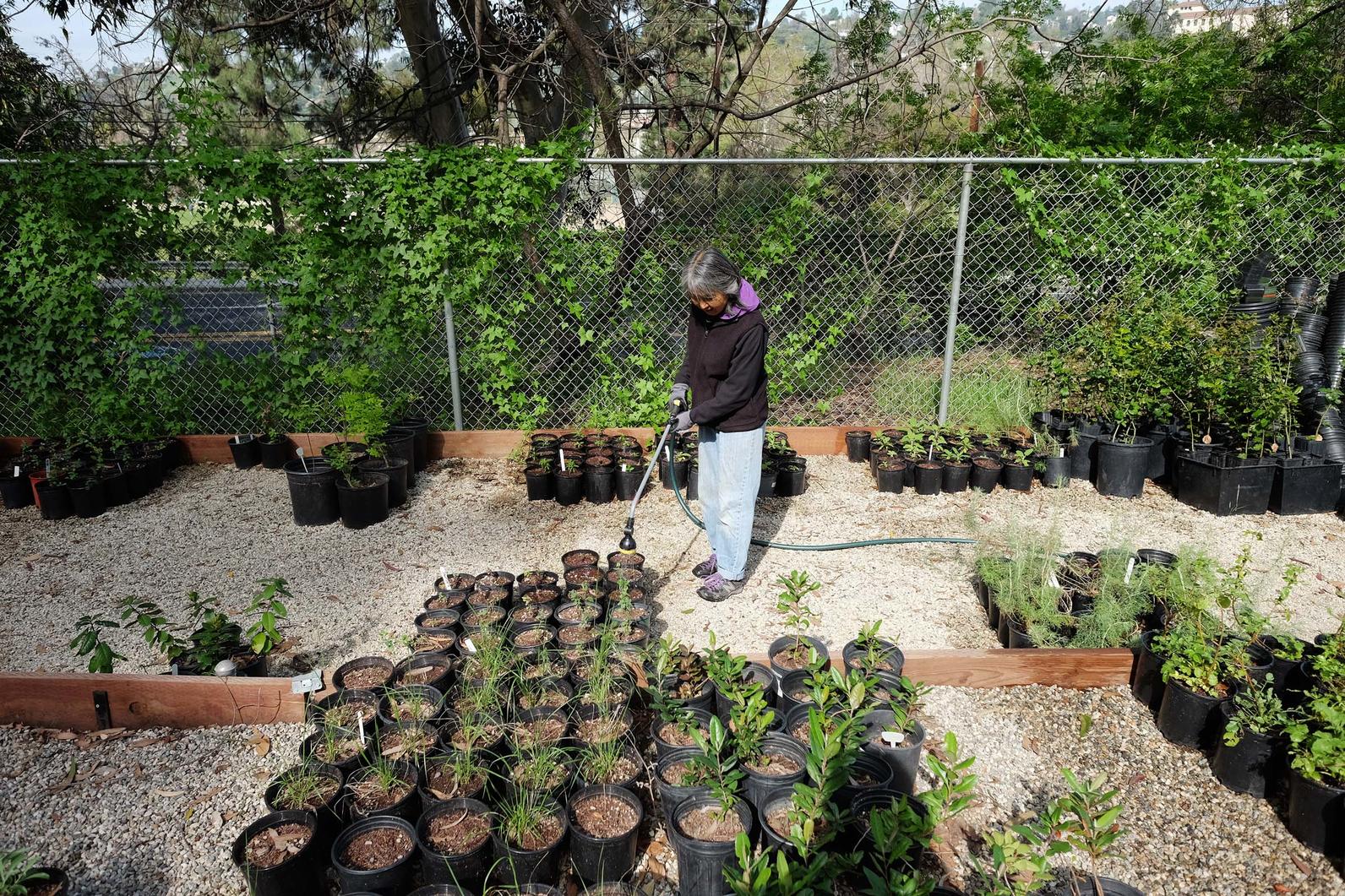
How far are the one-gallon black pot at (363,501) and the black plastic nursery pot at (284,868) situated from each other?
284 cm

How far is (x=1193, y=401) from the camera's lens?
541cm

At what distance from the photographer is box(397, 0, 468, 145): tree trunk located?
692 centimetres

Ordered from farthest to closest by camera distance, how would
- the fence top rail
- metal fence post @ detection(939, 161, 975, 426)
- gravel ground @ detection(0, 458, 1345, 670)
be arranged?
metal fence post @ detection(939, 161, 975, 426) < the fence top rail < gravel ground @ detection(0, 458, 1345, 670)

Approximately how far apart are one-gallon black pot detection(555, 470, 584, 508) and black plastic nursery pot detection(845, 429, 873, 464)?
2185 mm

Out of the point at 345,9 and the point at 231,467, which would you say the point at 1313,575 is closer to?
the point at 231,467

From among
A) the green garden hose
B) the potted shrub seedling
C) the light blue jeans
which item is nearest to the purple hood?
the light blue jeans

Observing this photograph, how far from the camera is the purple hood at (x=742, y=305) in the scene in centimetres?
336

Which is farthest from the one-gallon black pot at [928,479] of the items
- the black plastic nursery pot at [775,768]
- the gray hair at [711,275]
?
the black plastic nursery pot at [775,768]

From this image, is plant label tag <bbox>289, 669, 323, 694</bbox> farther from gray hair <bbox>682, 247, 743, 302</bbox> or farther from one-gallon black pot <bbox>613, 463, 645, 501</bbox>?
one-gallon black pot <bbox>613, 463, 645, 501</bbox>

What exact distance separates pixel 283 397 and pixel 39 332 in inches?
64.6

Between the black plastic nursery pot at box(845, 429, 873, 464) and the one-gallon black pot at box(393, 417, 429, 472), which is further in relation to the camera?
the black plastic nursery pot at box(845, 429, 873, 464)

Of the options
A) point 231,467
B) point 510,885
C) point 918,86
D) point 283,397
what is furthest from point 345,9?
point 510,885

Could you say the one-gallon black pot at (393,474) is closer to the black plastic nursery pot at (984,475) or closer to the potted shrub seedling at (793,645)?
the potted shrub seedling at (793,645)

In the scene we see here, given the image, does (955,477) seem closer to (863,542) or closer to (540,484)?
(863,542)
